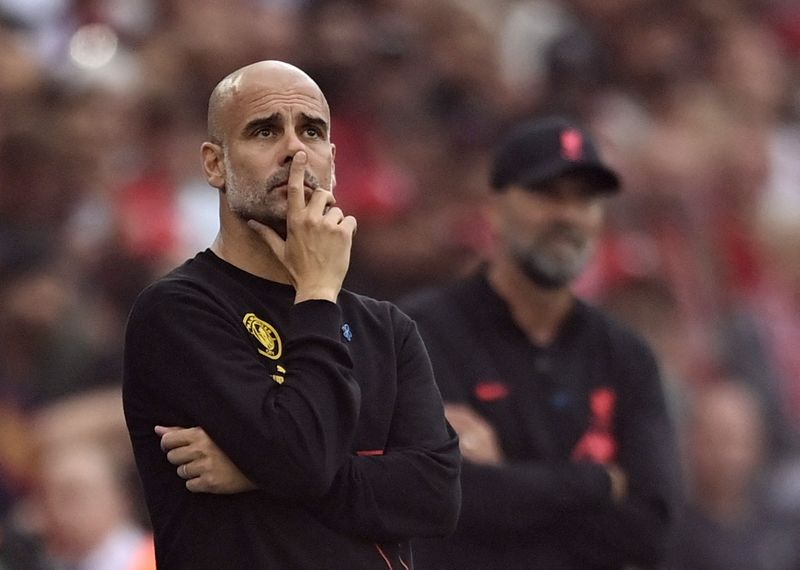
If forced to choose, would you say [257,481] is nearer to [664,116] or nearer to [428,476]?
[428,476]

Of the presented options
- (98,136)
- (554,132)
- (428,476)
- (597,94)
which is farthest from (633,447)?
(597,94)

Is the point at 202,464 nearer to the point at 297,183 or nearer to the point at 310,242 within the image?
the point at 310,242

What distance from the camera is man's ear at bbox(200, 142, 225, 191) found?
12.3 feet

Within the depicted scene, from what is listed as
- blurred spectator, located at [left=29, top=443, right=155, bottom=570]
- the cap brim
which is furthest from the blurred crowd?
the cap brim

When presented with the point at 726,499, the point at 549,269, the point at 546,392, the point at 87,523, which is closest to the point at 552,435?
the point at 546,392

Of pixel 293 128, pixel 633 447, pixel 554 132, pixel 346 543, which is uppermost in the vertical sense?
pixel 554 132

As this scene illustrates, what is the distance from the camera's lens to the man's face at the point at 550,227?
5.35m

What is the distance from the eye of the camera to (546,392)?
516 cm

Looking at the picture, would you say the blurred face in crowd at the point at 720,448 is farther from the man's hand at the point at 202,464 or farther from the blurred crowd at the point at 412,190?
the man's hand at the point at 202,464

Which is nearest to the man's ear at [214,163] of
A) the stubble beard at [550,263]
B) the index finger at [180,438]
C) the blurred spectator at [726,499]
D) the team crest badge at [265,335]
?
the team crest badge at [265,335]

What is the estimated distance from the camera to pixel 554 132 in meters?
5.46

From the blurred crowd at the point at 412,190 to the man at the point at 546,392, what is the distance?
186cm

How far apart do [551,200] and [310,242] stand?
2.02 metres

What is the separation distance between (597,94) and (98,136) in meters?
3.80
